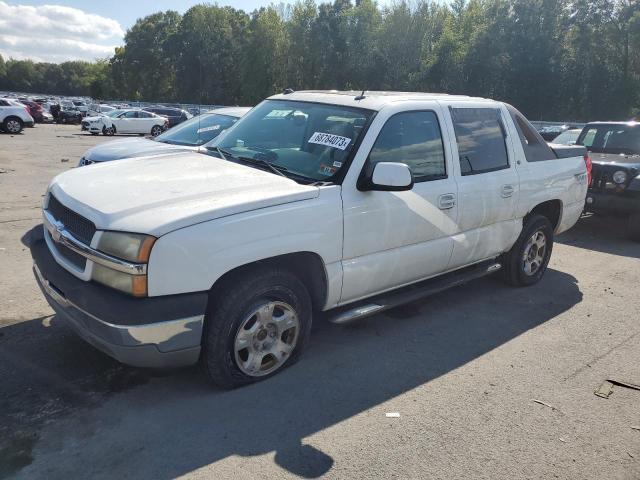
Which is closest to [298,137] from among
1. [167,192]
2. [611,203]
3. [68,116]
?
[167,192]

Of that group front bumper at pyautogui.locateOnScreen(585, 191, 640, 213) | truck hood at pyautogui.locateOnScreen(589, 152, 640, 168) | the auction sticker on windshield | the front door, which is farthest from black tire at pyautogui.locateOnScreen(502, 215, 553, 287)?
truck hood at pyautogui.locateOnScreen(589, 152, 640, 168)

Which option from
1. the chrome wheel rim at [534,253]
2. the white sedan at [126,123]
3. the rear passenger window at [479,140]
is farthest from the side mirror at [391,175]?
the white sedan at [126,123]

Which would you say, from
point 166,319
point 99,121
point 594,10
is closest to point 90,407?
point 166,319

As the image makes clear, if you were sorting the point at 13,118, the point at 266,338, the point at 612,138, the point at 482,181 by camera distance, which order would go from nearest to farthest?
the point at 266,338 → the point at 482,181 → the point at 612,138 → the point at 13,118

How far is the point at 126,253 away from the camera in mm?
3041

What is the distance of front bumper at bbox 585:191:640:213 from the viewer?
830cm

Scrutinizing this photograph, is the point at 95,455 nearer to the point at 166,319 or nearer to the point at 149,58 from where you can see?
the point at 166,319

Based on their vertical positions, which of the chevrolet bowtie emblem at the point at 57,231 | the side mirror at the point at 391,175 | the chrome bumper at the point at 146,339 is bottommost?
the chrome bumper at the point at 146,339

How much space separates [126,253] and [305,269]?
1253mm

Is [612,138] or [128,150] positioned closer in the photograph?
[128,150]

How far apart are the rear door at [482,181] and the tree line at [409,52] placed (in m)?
41.3

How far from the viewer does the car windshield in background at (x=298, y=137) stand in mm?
3998

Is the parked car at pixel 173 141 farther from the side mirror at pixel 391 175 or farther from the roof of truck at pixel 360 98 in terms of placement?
the side mirror at pixel 391 175

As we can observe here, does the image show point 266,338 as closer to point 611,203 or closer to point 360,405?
point 360,405
